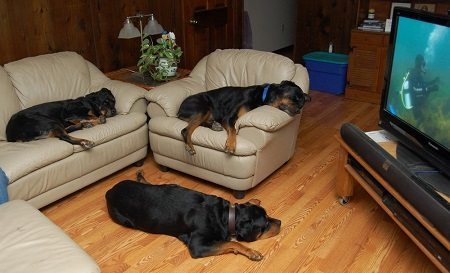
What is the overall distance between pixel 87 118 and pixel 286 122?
4.71ft

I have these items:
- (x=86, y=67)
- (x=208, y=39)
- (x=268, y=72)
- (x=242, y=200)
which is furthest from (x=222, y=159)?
(x=208, y=39)

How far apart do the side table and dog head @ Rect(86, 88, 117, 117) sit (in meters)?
0.33

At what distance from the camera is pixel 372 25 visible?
14.8 ft

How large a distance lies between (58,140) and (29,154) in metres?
0.22

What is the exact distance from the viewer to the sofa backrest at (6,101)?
278 centimetres

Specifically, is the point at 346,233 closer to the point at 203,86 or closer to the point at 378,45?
the point at 203,86

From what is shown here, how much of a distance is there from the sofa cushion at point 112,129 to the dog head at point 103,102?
0.07 metres

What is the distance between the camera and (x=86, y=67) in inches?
131

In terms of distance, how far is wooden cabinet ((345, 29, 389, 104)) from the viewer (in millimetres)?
4418

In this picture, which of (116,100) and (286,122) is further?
(116,100)

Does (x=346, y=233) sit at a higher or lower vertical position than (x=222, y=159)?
lower

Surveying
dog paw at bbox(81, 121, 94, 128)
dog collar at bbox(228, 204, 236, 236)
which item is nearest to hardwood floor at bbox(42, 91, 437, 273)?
dog collar at bbox(228, 204, 236, 236)

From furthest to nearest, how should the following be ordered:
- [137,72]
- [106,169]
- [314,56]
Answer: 1. [314,56]
2. [137,72]
3. [106,169]

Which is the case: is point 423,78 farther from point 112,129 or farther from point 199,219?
point 112,129
